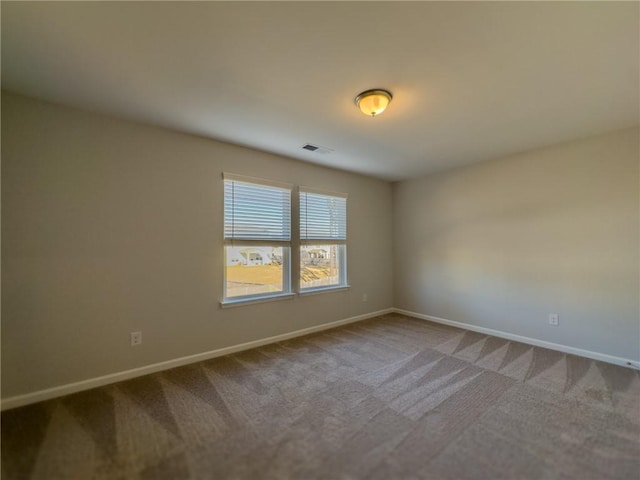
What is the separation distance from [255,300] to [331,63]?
2.58 m

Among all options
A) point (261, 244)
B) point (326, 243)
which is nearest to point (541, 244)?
point (326, 243)

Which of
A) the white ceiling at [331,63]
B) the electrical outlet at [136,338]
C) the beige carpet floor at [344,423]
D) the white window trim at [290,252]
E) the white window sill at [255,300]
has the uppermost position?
the white ceiling at [331,63]

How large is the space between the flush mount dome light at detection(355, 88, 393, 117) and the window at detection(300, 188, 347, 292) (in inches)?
69.9

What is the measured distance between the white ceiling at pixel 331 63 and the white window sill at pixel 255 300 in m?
1.88

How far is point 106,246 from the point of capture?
2.47m

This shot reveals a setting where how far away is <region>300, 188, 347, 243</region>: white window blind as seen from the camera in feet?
12.7

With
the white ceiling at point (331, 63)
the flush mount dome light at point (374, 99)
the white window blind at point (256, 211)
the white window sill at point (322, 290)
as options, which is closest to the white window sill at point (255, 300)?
the white window sill at point (322, 290)

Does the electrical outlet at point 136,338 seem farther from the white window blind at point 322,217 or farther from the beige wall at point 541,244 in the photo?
the beige wall at point 541,244

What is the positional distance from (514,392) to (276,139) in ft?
10.9

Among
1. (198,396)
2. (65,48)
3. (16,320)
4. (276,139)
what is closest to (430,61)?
(276,139)

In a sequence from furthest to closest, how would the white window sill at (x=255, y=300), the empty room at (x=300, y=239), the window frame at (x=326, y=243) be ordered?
the window frame at (x=326, y=243), the white window sill at (x=255, y=300), the empty room at (x=300, y=239)

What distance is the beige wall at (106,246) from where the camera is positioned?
84.2 inches

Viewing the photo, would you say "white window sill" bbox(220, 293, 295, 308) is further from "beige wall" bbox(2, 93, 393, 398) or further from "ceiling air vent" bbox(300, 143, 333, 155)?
"ceiling air vent" bbox(300, 143, 333, 155)

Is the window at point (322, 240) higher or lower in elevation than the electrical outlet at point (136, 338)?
higher
